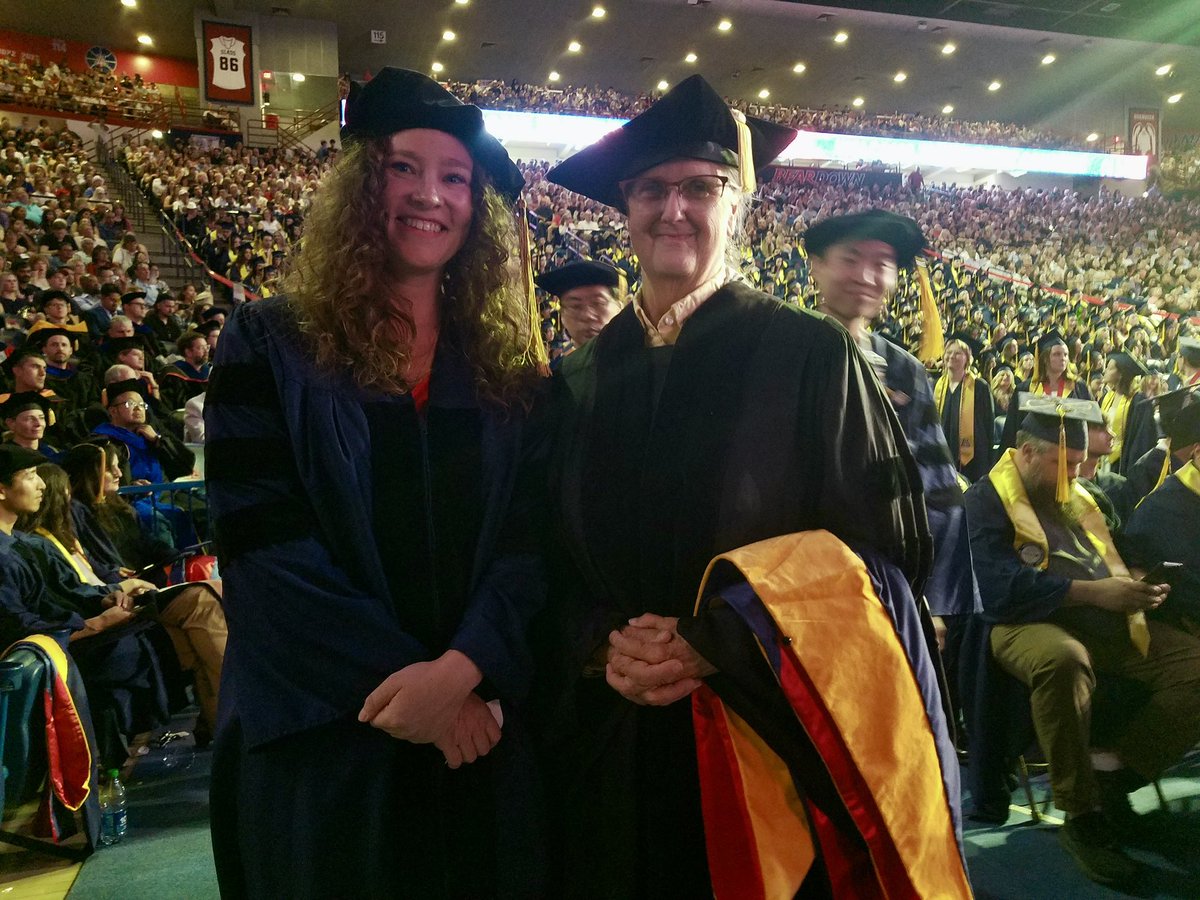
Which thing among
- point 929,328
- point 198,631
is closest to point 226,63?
point 198,631

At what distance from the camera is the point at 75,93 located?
20.6 m

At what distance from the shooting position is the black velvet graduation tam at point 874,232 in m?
2.87

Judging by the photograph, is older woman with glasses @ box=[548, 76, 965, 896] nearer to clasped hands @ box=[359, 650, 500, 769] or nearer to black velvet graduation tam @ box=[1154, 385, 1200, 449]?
clasped hands @ box=[359, 650, 500, 769]

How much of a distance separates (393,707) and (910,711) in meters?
0.80

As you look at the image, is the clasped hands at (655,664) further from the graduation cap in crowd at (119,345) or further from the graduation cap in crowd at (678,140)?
the graduation cap in crowd at (119,345)

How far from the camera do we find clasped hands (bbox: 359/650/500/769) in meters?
1.26

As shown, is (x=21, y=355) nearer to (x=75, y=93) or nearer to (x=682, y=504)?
(x=682, y=504)

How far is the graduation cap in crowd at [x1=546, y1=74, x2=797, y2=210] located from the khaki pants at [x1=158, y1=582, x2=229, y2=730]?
123 inches

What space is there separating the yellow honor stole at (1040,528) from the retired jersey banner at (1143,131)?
3486 centimetres

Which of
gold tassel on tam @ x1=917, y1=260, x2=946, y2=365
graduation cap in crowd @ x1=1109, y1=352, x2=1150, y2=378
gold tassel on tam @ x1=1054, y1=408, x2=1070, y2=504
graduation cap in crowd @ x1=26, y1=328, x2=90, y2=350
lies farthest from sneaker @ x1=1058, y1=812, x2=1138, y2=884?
graduation cap in crowd @ x1=26, y1=328, x2=90, y2=350

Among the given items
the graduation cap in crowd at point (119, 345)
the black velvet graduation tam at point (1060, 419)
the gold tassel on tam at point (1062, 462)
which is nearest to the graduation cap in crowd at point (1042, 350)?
the black velvet graduation tam at point (1060, 419)

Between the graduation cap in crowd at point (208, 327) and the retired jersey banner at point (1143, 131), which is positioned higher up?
the retired jersey banner at point (1143, 131)

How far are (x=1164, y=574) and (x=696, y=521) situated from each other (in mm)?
2584

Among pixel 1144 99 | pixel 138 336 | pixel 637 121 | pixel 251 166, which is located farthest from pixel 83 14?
pixel 1144 99
